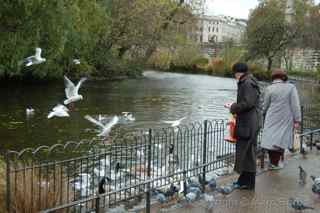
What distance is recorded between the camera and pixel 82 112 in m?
22.0

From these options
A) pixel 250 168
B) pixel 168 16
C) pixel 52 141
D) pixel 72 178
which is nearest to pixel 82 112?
pixel 52 141

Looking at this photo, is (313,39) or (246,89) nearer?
(246,89)

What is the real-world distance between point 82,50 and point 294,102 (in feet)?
100

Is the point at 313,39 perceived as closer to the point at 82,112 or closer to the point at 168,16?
the point at 168,16

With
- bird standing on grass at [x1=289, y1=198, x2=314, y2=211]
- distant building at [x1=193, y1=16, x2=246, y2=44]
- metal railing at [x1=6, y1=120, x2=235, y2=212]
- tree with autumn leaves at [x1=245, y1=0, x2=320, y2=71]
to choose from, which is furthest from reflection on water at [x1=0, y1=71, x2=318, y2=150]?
distant building at [x1=193, y1=16, x2=246, y2=44]

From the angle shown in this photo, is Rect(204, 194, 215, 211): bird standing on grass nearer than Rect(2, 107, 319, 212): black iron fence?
No

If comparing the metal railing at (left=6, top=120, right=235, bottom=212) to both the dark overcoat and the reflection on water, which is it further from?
the reflection on water

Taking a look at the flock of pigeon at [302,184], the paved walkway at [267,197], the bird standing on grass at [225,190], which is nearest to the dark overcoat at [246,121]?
the bird standing on grass at [225,190]

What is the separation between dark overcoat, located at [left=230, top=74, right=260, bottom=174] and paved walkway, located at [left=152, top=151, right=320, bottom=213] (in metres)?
0.46

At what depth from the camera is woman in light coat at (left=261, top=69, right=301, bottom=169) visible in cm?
869

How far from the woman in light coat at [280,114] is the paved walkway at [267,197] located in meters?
0.56

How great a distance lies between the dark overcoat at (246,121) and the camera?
741cm

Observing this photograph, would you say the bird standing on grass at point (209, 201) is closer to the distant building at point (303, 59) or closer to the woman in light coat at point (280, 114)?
the woman in light coat at point (280, 114)

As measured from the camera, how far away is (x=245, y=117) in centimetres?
752
